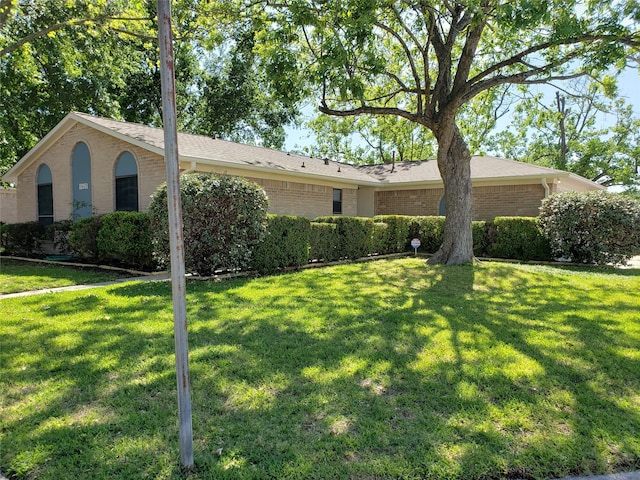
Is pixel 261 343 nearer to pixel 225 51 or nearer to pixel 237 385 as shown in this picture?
pixel 237 385

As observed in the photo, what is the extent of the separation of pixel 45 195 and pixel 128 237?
739cm

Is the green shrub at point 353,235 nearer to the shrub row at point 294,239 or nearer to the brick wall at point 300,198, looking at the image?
the shrub row at point 294,239

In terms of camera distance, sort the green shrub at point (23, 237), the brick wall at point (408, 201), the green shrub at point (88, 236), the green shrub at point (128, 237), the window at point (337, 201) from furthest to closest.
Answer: the brick wall at point (408, 201) < the window at point (337, 201) < the green shrub at point (23, 237) < the green shrub at point (88, 236) < the green shrub at point (128, 237)

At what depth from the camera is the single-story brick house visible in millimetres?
12258

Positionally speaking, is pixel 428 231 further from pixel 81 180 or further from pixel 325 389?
pixel 325 389

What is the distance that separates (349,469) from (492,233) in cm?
1289

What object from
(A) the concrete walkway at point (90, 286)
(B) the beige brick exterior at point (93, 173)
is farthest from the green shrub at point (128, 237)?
(B) the beige brick exterior at point (93, 173)

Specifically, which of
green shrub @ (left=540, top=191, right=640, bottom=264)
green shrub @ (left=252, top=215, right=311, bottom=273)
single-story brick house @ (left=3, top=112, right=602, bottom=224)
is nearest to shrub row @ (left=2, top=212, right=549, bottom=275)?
green shrub @ (left=252, top=215, right=311, bottom=273)

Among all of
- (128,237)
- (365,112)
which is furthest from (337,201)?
(128,237)

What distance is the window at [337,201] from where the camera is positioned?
17750 millimetres

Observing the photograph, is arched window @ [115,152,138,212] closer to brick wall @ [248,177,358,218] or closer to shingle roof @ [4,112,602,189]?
shingle roof @ [4,112,602,189]

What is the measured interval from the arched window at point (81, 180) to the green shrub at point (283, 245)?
23.8ft

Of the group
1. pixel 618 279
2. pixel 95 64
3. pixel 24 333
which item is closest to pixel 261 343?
pixel 24 333

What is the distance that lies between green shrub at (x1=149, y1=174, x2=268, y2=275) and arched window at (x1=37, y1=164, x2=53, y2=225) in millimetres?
8342
